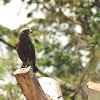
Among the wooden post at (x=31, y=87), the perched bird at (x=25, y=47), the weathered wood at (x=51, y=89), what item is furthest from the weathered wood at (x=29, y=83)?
the perched bird at (x=25, y=47)

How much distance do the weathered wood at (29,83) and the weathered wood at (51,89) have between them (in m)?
0.22

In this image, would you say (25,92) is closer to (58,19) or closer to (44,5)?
(44,5)

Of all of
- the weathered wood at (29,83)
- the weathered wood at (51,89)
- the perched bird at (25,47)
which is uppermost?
the perched bird at (25,47)

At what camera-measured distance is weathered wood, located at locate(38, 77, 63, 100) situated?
2200 millimetres

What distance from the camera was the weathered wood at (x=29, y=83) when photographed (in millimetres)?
1831

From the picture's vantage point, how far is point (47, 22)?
6395mm

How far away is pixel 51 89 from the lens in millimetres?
2285

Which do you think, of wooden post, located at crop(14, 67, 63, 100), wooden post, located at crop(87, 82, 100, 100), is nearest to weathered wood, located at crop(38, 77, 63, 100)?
wooden post, located at crop(14, 67, 63, 100)

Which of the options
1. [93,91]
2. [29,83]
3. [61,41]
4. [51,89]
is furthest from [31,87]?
[61,41]

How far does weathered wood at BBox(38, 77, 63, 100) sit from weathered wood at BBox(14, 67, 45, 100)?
8.5 inches

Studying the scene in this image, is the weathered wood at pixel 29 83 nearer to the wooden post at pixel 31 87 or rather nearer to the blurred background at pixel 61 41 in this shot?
the wooden post at pixel 31 87

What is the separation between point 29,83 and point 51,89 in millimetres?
498

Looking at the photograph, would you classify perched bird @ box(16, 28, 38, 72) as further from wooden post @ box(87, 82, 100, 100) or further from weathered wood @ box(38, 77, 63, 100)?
wooden post @ box(87, 82, 100, 100)

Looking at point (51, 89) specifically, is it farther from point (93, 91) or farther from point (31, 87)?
point (93, 91)
